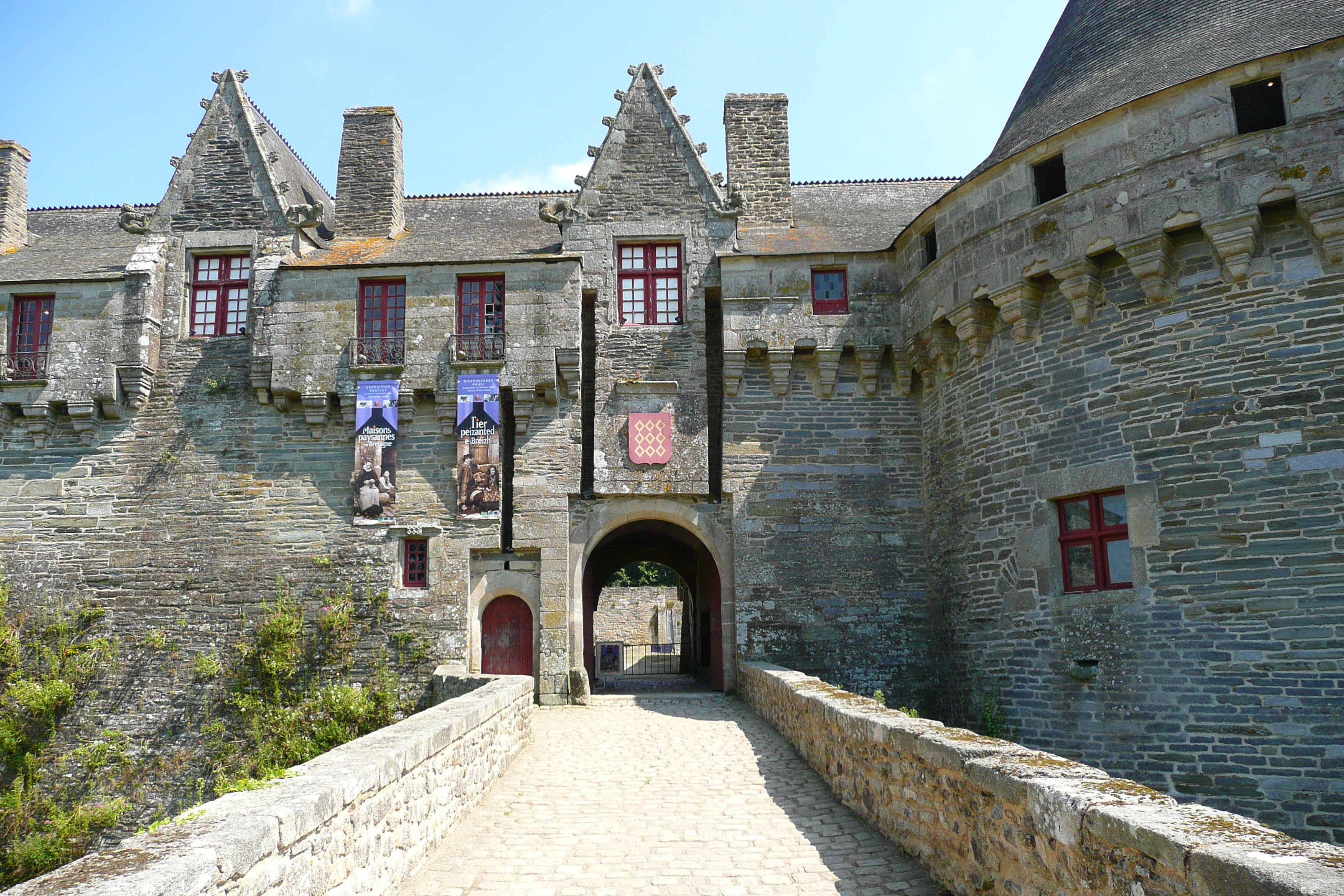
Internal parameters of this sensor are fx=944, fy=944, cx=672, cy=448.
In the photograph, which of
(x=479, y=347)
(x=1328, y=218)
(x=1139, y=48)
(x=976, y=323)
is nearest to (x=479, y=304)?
(x=479, y=347)

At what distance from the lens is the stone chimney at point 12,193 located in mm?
16531

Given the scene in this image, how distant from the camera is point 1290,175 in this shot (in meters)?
9.23

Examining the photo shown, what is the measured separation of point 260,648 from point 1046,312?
11232mm

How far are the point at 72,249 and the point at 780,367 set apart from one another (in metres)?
12.4

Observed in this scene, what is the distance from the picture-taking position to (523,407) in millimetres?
13727

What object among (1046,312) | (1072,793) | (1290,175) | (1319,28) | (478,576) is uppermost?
(1319,28)

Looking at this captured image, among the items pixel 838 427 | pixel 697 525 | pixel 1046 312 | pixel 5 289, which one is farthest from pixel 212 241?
pixel 1046 312

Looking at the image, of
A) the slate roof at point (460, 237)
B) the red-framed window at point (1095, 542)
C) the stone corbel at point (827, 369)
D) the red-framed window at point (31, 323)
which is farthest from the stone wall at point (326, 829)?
the red-framed window at point (31, 323)

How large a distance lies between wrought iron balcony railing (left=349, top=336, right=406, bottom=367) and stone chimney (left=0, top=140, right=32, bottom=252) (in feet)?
24.8

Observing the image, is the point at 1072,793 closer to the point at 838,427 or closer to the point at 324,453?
the point at 838,427

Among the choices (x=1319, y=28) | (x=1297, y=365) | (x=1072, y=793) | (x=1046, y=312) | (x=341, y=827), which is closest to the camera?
(x=1072, y=793)

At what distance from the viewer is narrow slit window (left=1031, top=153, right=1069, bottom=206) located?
1127cm

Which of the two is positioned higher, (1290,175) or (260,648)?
(1290,175)

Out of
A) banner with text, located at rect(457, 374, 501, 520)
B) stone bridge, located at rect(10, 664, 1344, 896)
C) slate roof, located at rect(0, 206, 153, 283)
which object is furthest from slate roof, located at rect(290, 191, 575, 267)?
stone bridge, located at rect(10, 664, 1344, 896)
